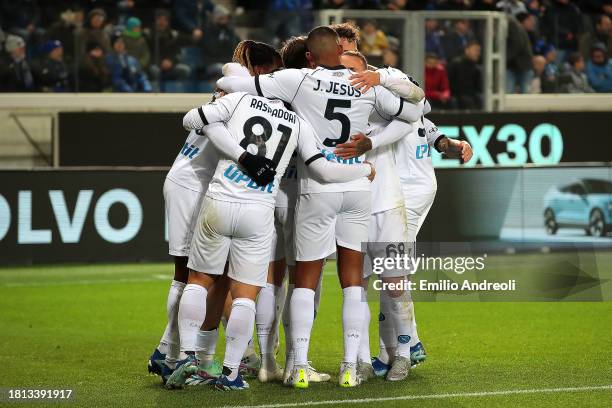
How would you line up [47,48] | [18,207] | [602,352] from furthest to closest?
[47,48] < [18,207] < [602,352]

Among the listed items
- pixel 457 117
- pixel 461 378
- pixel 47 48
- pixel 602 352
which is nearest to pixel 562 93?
pixel 457 117

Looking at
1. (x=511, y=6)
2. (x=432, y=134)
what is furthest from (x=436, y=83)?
(x=432, y=134)

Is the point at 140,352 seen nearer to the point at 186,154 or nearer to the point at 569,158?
the point at 186,154

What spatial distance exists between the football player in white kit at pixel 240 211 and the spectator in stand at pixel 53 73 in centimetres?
1029

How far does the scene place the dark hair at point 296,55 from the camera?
734 cm

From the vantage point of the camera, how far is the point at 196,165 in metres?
7.48

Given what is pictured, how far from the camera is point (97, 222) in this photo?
1413 centimetres

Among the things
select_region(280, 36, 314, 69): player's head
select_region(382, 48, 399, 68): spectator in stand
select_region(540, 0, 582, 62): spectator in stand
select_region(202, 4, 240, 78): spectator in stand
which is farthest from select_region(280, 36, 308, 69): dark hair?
select_region(540, 0, 582, 62): spectator in stand

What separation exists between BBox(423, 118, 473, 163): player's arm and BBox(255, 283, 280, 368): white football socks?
153cm

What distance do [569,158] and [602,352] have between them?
959cm

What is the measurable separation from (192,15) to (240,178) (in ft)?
35.8

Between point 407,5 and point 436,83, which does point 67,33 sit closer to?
point 436,83

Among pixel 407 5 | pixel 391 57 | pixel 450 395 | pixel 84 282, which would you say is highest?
pixel 407 5

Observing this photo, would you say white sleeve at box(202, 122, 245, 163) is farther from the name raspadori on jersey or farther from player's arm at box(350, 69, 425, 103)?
player's arm at box(350, 69, 425, 103)
